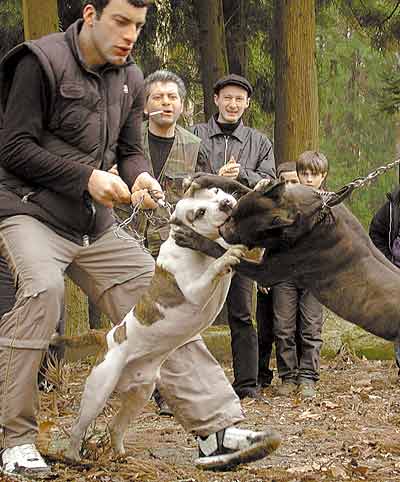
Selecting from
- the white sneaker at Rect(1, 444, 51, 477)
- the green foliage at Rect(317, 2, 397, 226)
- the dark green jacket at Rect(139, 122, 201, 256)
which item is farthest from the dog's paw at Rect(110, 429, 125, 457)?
the green foliage at Rect(317, 2, 397, 226)

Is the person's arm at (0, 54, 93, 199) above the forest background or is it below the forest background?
below

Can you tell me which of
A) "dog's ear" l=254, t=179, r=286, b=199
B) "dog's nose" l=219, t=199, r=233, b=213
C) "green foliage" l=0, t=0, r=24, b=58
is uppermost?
"green foliage" l=0, t=0, r=24, b=58

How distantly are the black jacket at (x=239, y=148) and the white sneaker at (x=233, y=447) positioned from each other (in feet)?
10.1

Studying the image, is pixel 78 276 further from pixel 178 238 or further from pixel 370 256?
pixel 370 256

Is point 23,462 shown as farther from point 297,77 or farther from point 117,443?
point 297,77

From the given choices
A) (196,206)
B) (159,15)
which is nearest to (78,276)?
(196,206)

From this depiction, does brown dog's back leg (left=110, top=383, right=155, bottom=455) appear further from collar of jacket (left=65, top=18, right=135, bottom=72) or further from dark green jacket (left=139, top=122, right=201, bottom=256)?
dark green jacket (left=139, top=122, right=201, bottom=256)

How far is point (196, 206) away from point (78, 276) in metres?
1.13

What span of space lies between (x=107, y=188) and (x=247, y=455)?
162 centimetres

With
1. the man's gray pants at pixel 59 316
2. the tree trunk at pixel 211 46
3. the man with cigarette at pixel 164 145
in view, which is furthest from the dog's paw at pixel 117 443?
the tree trunk at pixel 211 46

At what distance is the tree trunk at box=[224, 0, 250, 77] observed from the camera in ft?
44.4

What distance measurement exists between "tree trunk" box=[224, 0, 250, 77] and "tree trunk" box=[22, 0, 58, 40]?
406 cm

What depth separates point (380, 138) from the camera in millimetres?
23594

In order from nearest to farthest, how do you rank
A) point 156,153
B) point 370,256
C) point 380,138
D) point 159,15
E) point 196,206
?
point 370,256
point 196,206
point 156,153
point 159,15
point 380,138
